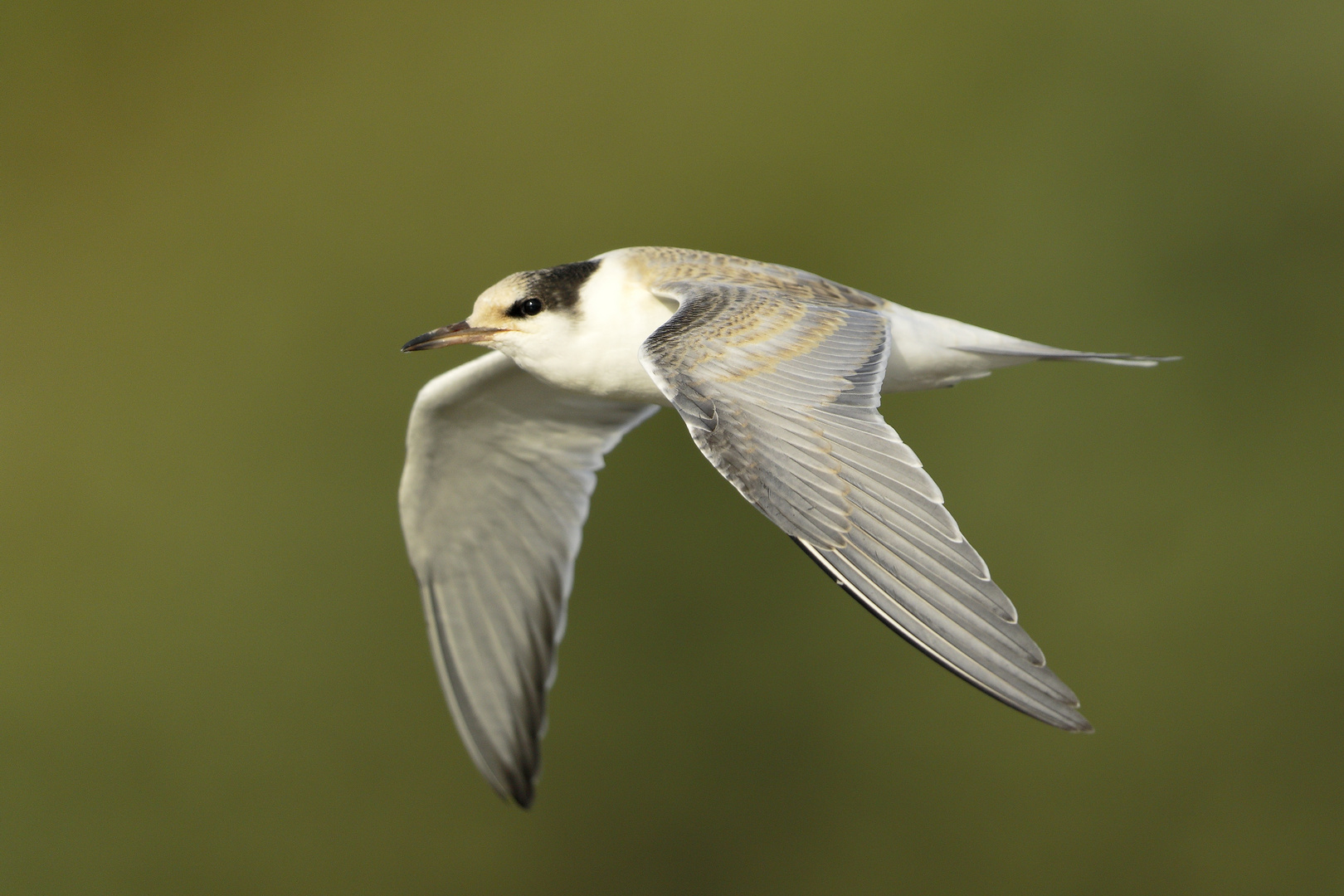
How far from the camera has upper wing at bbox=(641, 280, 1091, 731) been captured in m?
1.66

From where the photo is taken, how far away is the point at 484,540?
3.14 m

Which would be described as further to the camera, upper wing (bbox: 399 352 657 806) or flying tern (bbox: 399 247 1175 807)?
upper wing (bbox: 399 352 657 806)

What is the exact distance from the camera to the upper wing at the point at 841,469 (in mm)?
1662

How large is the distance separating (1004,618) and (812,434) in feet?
1.44

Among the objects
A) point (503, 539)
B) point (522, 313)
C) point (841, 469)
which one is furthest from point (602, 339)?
point (503, 539)

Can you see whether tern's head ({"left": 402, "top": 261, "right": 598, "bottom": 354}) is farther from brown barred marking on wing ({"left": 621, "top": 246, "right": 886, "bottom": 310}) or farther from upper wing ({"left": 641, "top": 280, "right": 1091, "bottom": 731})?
upper wing ({"left": 641, "top": 280, "right": 1091, "bottom": 731})

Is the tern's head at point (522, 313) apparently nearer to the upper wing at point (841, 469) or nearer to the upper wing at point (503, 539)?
the upper wing at point (841, 469)

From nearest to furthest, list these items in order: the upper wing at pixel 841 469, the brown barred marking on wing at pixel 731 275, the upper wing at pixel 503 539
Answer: the upper wing at pixel 841 469
the brown barred marking on wing at pixel 731 275
the upper wing at pixel 503 539

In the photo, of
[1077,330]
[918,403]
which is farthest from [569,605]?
[1077,330]

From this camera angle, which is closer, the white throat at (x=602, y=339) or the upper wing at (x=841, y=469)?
the upper wing at (x=841, y=469)

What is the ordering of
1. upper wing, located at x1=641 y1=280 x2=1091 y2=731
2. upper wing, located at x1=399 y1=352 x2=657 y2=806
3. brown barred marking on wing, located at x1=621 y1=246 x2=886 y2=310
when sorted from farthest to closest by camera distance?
upper wing, located at x1=399 y1=352 x2=657 y2=806 → brown barred marking on wing, located at x1=621 y1=246 x2=886 y2=310 → upper wing, located at x1=641 y1=280 x2=1091 y2=731

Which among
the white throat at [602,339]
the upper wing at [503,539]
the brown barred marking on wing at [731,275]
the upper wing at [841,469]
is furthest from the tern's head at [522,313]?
the upper wing at [503,539]

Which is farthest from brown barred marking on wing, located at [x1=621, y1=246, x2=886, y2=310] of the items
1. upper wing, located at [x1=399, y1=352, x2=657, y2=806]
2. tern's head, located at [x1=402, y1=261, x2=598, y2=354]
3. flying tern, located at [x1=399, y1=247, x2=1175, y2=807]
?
upper wing, located at [x1=399, y1=352, x2=657, y2=806]

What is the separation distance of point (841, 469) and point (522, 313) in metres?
0.91
